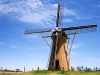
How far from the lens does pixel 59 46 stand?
3450 centimetres

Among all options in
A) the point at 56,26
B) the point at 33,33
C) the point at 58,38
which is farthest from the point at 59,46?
the point at 33,33

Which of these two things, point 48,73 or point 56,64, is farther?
point 56,64

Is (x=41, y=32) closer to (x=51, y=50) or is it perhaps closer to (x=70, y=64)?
(x=51, y=50)

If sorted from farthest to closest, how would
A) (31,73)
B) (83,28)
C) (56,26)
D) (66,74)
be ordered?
1. (56,26)
2. (83,28)
3. (31,73)
4. (66,74)

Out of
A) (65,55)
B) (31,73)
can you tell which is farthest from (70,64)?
(31,73)

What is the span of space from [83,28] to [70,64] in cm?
785

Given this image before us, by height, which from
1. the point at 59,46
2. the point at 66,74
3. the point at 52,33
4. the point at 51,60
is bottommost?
the point at 66,74

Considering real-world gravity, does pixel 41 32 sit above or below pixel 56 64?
above

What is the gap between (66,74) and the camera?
29781 mm

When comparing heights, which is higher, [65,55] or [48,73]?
[65,55]

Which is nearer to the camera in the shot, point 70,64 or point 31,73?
point 31,73

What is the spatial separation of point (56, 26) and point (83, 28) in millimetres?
5651

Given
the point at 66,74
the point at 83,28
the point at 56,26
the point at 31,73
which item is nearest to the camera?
the point at 66,74

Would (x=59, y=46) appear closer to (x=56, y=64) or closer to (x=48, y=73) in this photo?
(x=56, y=64)
